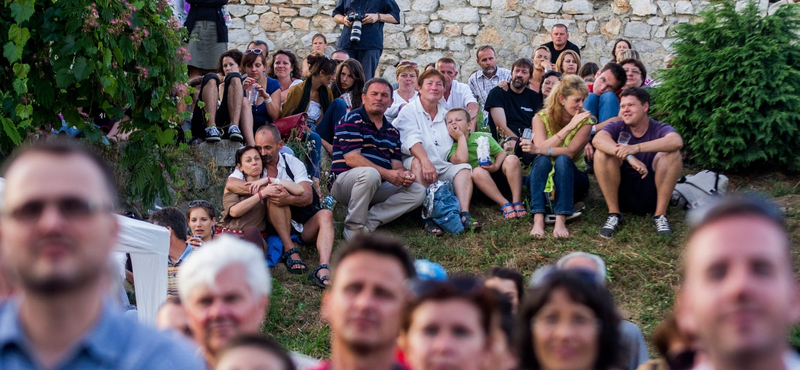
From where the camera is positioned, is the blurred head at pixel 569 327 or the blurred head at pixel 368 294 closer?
the blurred head at pixel 368 294

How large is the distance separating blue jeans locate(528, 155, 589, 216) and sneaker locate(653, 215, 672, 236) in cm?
70

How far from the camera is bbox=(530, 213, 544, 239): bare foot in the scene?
23.7ft

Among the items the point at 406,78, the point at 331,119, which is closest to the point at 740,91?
the point at 406,78

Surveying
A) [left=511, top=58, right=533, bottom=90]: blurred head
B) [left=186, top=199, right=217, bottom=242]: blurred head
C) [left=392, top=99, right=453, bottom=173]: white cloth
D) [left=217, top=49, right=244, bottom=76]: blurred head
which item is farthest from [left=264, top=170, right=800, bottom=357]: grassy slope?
[left=217, top=49, right=244, bottom=76]: blurred head

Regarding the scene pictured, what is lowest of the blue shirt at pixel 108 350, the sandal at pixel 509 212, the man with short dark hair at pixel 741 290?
the sandal at pixel 509 212

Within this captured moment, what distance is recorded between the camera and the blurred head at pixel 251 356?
7.45ft

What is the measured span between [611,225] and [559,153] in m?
0.76

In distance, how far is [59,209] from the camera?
175 cm

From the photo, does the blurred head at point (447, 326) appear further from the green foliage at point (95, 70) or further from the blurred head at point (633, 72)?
the blurred head at point (633, 72)

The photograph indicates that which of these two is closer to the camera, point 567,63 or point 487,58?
point 567,63

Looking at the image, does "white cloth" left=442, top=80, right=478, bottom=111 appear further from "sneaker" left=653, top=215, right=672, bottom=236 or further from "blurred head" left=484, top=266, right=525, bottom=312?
"blurred head" left=484, top=266, right=525, bottom=312

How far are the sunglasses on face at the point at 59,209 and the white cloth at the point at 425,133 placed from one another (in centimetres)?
591

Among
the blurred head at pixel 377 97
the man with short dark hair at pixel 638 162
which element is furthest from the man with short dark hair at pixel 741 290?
the blurred head at pixel 377 97

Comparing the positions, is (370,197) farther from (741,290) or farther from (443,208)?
(741,290)
